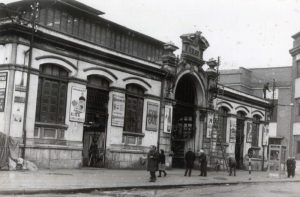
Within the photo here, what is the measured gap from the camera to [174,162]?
31.8 metres

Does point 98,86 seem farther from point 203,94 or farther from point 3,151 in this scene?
point 203,94

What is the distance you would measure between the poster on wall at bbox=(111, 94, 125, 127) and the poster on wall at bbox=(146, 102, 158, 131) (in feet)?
6.87

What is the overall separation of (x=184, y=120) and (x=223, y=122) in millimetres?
3698

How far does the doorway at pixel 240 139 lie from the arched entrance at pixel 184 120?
603 cm

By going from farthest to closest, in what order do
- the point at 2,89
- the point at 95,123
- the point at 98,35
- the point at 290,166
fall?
the point at 290,166
the point at 98,35
the point at 95,123
the point at 2,89

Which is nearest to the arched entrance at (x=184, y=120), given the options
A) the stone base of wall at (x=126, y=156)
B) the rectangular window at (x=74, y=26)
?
the stone base of wall at (x=126, y=156)

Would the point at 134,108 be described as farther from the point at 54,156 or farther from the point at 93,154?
the point at 54,156

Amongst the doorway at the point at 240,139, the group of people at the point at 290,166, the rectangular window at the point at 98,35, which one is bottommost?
the group of people at the point at 290,166

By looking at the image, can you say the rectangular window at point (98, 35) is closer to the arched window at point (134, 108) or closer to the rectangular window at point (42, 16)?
the arched window at point (134, 108)

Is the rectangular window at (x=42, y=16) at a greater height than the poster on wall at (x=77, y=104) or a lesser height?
greater

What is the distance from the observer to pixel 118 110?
2503 cm

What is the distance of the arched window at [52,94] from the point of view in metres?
21.3

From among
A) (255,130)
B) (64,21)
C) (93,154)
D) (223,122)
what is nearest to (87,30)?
(64,21)

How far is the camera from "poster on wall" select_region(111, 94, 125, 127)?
81.1 feet
